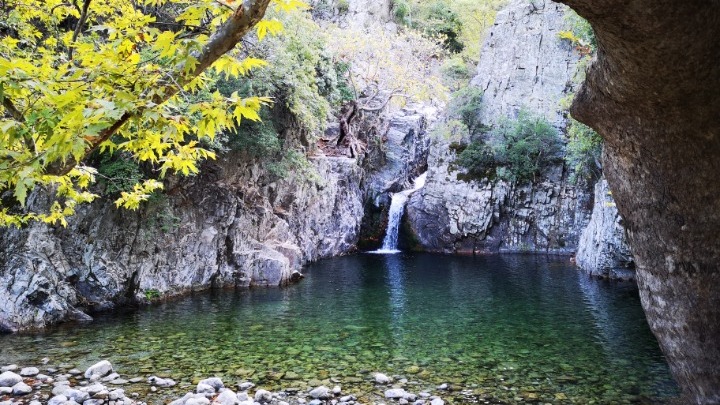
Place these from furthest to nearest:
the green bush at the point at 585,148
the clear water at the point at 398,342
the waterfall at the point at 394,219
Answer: the waterfall at the point at 394,219 < the green bush at the point at 585,148 < the clear water at the point at 398,342

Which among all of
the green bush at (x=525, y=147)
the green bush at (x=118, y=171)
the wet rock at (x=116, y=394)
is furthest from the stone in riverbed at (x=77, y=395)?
the green bush at (x=525, y=147)

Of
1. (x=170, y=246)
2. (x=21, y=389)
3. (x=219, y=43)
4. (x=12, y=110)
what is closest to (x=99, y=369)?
(x=21, y=389)

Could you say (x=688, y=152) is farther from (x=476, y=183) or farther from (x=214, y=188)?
(x=476, y=183)

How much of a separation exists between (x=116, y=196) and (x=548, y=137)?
83.4 ft

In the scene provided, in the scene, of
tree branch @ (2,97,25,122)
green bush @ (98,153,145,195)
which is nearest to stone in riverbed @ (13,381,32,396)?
tree branch @ (2,97,25,122)

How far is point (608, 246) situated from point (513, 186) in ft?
38.6

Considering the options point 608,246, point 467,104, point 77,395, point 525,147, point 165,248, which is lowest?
point 77,395

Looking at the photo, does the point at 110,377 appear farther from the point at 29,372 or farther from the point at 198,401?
the point at 198,401

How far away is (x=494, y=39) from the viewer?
34.3m

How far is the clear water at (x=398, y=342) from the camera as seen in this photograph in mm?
7961

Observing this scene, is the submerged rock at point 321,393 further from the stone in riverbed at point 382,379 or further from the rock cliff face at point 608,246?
the rock cliff face at point 608,246

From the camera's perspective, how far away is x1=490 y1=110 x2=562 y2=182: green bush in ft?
97.8

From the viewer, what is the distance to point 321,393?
7.21 m

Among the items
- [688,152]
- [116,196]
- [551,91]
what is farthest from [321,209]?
[688,152]
